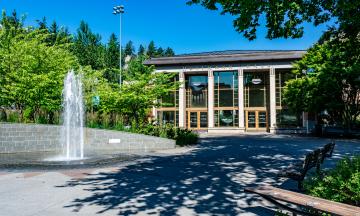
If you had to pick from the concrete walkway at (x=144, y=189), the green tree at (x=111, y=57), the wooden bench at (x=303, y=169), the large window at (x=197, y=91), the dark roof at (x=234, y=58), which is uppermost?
the green tree at (x=111, y=57)

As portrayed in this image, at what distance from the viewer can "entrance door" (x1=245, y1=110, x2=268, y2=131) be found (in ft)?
138

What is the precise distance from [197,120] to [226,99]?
4.55 m

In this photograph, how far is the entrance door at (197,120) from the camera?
1734 inches

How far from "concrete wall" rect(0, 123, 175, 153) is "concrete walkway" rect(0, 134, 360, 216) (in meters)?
5.52

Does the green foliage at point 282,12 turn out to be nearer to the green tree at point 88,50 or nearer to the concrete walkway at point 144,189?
the concrete walkway at point 144,189

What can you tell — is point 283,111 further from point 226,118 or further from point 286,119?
point 226,118

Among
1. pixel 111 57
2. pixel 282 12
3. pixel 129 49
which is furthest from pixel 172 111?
pixel 129 49

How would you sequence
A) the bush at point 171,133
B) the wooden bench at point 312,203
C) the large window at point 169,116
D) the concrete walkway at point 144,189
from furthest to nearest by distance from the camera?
1. the large window at point 169,116
2. the bush at point 171,133
3. the concrete walkway at point 144,189
4. the wooden bench at point 312,203

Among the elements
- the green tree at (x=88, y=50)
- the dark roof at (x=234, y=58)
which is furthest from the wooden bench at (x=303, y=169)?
the green tree at (x=88, y=50)

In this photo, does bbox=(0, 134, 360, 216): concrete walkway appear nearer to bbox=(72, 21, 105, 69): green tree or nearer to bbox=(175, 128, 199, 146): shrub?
bbox=(175, 128, 199, 146): shrub

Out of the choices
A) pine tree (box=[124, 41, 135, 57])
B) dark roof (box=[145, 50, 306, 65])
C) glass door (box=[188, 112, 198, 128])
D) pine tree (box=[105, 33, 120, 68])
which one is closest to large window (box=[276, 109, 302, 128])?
dark roof (box=[145, 50, 306, 65])

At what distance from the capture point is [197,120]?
4425cm

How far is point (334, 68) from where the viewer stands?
92.5 ft

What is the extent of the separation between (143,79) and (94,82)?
228 inches
